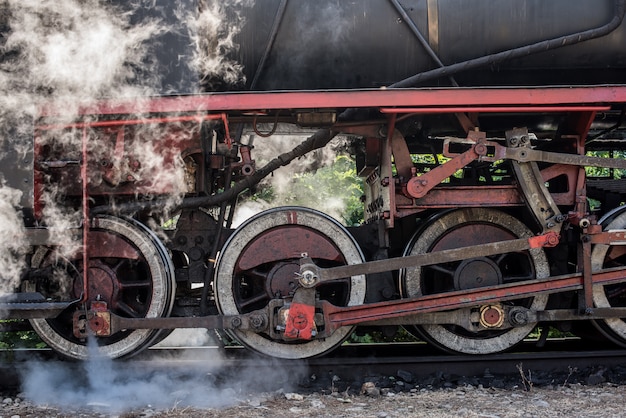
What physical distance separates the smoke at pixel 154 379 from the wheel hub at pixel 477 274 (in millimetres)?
1153

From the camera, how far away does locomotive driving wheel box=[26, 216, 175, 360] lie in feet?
12.6

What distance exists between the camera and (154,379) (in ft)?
12.8

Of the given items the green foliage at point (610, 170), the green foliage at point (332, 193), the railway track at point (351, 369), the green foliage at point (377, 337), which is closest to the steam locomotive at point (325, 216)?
the railway track at point (351, 369)

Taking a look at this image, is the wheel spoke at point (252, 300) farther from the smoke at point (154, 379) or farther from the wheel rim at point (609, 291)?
the wheel rim at point (609, 291)

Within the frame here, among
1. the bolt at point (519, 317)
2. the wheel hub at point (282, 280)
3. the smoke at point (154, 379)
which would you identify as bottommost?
the smoke at point (154, 379)

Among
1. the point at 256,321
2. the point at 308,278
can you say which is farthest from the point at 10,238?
the point at 308,278

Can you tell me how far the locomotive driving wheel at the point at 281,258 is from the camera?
3.90 metres

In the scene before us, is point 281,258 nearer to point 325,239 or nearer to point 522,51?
point 325,239

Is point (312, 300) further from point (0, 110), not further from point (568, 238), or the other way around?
point (0, 110)

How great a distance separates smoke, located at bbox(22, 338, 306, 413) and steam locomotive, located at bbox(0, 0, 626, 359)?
0.14 metres

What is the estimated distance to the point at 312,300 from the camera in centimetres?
368

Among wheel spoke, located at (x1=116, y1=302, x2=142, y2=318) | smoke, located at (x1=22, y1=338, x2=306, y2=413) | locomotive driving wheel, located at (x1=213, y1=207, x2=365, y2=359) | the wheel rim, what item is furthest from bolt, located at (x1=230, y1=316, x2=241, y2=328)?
the wheel rim

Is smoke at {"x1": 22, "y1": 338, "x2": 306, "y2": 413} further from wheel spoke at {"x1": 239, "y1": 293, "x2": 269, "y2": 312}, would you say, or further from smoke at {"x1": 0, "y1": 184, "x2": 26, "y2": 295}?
smoke at {"x1": 0, "y1": 184, "x2": 26, "y2": 295}

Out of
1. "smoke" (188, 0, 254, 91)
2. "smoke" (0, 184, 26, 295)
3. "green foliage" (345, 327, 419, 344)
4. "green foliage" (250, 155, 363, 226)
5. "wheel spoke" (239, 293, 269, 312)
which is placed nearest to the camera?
"smoke" (0, 184, 26, 295)
